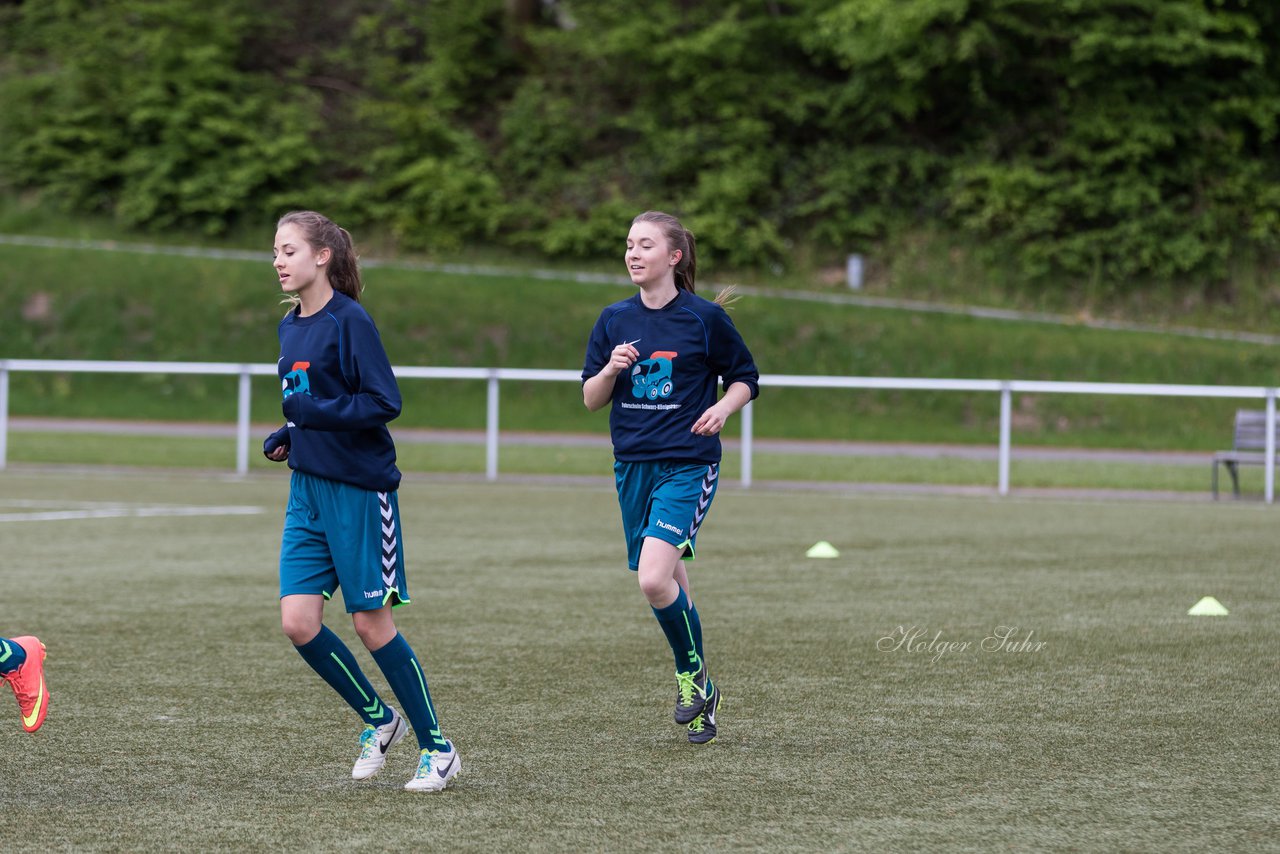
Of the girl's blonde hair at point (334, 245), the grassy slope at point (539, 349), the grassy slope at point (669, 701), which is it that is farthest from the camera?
the grassy slope at point (539, 349)

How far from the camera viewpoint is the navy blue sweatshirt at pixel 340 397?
16.0 feet

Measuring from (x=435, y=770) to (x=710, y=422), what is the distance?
1460 millimetres

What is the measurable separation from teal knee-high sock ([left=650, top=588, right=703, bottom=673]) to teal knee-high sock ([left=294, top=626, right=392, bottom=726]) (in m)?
1.11

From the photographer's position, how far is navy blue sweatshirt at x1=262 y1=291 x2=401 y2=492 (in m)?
4.86

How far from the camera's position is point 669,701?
655 centimetres

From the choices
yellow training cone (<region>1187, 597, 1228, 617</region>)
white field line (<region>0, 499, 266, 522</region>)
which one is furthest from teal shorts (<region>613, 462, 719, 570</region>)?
white field line (<region>0, 499, 266, 522</region>)

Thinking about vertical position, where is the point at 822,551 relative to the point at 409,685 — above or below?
below

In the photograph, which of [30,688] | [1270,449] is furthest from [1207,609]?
[1270,449]

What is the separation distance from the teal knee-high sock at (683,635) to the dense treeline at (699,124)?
1276 inches

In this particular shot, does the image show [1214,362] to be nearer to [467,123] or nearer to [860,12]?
[860,12]

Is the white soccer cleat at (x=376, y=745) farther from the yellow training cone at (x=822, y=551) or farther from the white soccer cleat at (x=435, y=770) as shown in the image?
the yellow training cone at (x=822, y=551)

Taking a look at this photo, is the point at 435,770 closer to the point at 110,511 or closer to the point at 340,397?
the point at 340,397

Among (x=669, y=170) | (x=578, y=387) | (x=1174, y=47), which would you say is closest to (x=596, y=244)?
(x=669, y=170)

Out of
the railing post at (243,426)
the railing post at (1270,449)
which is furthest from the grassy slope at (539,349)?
the railing post at (243,426)
